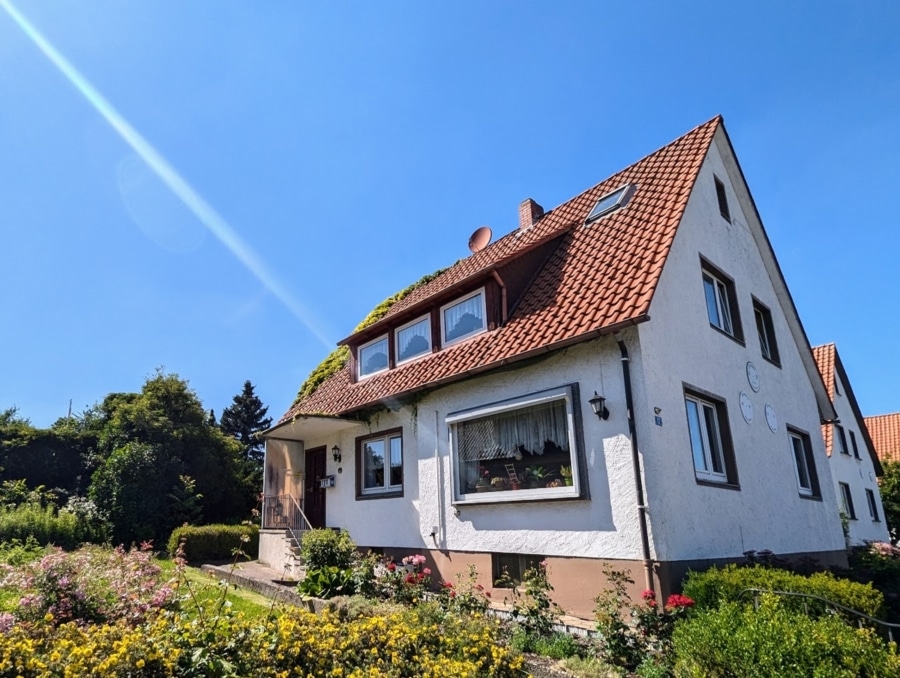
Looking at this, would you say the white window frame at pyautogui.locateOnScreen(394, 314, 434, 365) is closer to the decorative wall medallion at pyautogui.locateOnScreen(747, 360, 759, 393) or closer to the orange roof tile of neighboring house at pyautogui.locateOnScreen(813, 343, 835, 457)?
the decorative wall medallion at pyautogui.locateOnScreen(747, 360, 759, 393)

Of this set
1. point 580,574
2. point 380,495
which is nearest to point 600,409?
point 580,574

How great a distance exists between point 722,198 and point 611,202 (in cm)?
273

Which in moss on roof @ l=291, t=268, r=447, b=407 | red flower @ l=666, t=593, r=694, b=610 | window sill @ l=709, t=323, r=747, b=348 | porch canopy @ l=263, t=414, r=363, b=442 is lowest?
red flower @ l=666, t=593, r=694, b=610

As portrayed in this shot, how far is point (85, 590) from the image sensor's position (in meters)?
7.12

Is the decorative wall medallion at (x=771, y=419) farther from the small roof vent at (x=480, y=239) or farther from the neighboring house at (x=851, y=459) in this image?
the neighboring house at (x=851, y=459)

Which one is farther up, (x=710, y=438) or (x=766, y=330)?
(x=766, y=330)

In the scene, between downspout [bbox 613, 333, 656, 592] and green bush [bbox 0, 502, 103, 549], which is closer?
downspout [bbox 613, 333, 656, 592]

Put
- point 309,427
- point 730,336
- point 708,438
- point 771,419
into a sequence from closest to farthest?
point 708,438 → point 730,336 → point 771,419 → point 309,427

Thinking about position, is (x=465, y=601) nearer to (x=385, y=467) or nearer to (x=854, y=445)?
(x=385, y=467)

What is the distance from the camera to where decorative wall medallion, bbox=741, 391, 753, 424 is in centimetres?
1064

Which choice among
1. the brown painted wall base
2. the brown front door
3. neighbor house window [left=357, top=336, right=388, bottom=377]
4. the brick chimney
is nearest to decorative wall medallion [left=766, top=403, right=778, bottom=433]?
the brown painted wall base

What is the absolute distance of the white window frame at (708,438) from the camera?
915 centimetres

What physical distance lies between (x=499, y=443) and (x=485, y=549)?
1.81 meters

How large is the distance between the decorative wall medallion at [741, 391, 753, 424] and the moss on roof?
429 inches
